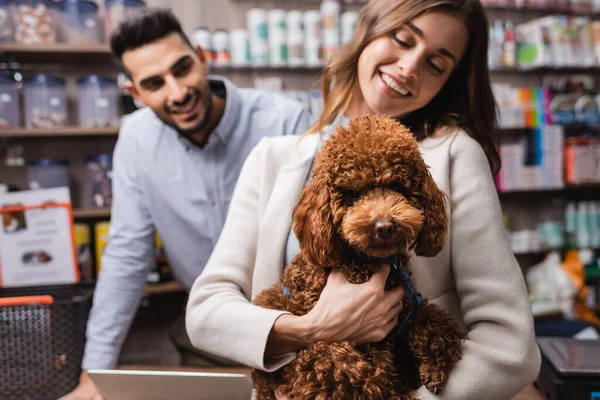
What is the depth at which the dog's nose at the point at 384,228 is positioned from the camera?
0.68m

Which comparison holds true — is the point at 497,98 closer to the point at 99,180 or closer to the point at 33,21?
the point at 99,180

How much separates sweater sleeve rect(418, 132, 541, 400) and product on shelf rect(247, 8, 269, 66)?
2.36m

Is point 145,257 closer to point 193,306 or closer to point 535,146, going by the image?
point 193,306

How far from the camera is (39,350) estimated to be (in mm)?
1310

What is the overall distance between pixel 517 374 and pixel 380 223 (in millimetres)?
474

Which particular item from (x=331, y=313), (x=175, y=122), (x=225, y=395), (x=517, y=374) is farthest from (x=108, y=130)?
(x=517, y=374)

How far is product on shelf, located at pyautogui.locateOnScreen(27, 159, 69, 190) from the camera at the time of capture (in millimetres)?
2786

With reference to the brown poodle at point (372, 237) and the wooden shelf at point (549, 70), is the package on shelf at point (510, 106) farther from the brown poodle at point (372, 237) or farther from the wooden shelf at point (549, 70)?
the brown poodle at point (372, 237)

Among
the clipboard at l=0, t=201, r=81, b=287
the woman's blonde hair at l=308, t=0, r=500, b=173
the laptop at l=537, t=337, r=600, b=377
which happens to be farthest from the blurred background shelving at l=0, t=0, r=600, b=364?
the laptop at l=537, t=337, r=600, b=377

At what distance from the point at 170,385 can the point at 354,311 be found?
423 millimetres

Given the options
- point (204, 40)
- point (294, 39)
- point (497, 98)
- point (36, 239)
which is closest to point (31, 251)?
point (36, 239)

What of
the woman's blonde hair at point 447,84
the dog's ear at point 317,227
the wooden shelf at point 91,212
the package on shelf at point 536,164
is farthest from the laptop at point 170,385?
the package on shelf at point 536,164

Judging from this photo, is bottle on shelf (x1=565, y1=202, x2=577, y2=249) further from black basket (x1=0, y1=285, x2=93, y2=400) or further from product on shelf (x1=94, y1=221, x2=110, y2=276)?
black basket (x1=0, y1=285, x2=93, y2=400)

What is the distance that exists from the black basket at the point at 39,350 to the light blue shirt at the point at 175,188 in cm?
38
